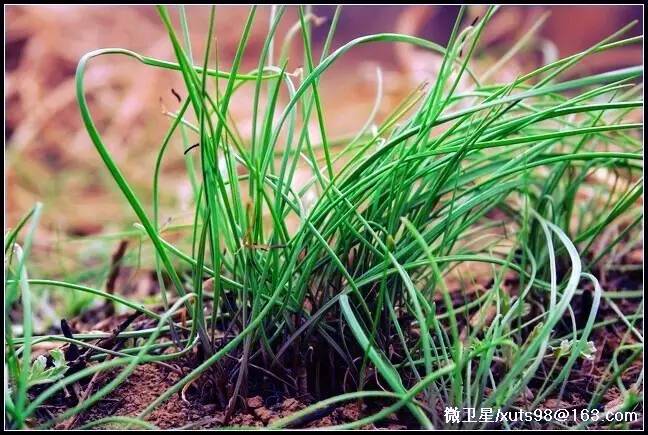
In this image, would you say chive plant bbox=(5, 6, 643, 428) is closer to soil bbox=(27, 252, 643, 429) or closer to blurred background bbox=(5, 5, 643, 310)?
soil bbox=(27, 252, 643, 429)

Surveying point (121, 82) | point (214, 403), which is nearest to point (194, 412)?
point (214, 403)

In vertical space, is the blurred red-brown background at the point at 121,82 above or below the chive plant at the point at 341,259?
above

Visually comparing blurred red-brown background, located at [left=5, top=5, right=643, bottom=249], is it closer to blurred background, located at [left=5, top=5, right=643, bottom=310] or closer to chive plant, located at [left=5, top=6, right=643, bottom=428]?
blurred background, located at [left=5, top=5, right=643, bottom=310]

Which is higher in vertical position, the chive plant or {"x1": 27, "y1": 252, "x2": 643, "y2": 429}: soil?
the chive plant

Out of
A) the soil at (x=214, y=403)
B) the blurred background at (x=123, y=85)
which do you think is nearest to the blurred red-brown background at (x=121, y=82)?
the blurred background at (x=123, y=85)

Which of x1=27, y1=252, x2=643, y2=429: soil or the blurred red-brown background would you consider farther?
the blurred red-brown background

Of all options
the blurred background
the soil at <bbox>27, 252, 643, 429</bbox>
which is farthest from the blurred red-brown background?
the soil at <bbox>27, 252, 643, 429</bbox>

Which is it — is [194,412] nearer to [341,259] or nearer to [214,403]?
[214,403]

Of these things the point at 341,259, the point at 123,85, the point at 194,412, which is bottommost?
the point at 194,412

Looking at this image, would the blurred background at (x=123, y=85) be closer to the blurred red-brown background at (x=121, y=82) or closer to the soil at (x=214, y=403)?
the blurred red-brown background at (x=121, y=82)

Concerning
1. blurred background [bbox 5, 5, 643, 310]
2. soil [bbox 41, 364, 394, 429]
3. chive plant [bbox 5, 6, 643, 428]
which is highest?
blurred background [bbox 5, 5, 643, 310]
